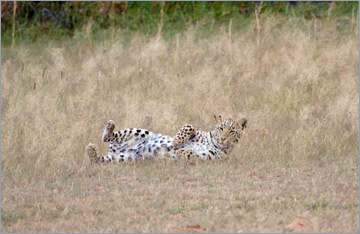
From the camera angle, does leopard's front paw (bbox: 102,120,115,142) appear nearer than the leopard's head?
No

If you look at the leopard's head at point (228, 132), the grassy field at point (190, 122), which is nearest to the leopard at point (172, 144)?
the leopard's head at point (228, 132)

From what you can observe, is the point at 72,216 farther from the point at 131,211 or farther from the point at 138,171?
the point at 138,171

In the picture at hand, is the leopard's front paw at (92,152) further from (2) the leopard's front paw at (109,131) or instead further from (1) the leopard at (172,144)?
(2) the leopard's front paw at (109,131)

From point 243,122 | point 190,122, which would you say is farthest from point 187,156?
point 190,122

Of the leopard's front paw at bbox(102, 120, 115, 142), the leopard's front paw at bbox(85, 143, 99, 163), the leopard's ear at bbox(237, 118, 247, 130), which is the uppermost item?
the leopard's ear at bbox(237, 118, 247, 130)

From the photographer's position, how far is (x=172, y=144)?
8.84m

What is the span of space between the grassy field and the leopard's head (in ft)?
0.51

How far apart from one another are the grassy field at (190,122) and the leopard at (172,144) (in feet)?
0.55

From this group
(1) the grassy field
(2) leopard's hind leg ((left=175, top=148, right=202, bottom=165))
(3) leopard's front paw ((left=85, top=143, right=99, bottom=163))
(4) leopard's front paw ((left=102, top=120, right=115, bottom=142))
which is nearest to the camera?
(1) the grassy field

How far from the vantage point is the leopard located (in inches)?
342

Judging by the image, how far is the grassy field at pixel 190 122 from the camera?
21.9 ft

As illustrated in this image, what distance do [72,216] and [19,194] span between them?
40.8 inches

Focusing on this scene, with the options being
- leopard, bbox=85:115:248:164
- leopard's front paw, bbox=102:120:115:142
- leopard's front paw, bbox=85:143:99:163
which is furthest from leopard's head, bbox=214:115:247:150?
leopard's front paw, bbox=85:143:99:163

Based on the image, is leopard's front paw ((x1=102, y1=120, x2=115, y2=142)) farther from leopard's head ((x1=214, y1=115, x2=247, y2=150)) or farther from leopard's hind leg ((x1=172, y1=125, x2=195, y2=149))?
leopard's head ((x1=214, y1=115, x2=247, y2=150))
